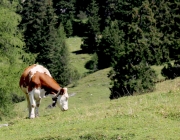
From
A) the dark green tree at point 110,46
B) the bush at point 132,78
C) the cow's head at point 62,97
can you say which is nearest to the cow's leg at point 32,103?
the cow's head at point 62,97

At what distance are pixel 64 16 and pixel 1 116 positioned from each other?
7988 cm

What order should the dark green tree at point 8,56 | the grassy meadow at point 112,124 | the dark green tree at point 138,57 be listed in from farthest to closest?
the dark green tree at point 138,57, the dark green tree at point 8,56, the grassy meadow at point 112,124

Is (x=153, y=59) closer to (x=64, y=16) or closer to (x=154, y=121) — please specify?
(x=154, y=121)

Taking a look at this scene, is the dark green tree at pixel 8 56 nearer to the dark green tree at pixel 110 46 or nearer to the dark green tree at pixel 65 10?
the dark green tree at pixel 110 46

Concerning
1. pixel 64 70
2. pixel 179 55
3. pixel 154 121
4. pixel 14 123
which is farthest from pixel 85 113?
pixel 64 70

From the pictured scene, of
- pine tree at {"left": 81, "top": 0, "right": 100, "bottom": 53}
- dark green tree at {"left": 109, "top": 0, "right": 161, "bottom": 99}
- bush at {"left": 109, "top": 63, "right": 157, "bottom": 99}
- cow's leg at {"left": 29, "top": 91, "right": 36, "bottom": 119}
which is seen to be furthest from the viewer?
pine tree at {"left": 81, "top": 0, "right": 100, "bottom": 53}

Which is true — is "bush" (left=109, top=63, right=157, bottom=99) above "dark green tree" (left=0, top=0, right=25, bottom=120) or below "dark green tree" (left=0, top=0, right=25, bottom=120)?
below

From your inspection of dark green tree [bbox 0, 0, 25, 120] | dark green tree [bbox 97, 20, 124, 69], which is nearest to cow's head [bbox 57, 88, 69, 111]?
dark green tree [bbox 0, 0, 25, 120]

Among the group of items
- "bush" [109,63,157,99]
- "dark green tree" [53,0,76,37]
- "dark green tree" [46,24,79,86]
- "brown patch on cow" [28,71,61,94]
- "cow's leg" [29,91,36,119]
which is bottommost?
"dark green tree" [46,24,79,86]

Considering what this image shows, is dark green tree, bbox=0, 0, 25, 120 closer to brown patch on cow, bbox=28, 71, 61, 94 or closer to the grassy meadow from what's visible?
brown patch on cow, bbox=28, 71, 61, 94

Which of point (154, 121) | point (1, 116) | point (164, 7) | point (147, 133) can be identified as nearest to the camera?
point (147, 133)

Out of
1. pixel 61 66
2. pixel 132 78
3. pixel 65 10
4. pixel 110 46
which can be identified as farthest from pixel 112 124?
pixel 65 10

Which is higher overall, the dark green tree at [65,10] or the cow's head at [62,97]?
the dark green tree at [65,10]

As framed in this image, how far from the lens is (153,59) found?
1777 inches
